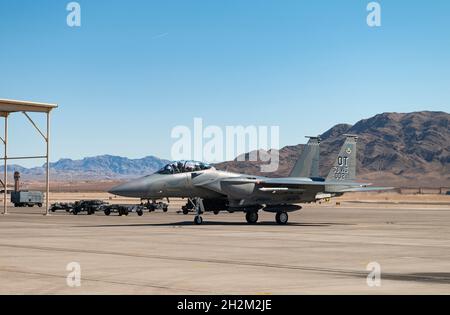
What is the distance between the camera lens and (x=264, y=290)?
1228 centimetres

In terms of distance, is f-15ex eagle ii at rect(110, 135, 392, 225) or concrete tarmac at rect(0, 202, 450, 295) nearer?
concrete tarmac at rect(0, 202, 450, 295)

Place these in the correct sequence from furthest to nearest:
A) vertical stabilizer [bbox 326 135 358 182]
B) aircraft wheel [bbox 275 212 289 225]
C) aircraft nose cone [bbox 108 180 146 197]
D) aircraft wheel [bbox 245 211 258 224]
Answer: vertical stabilizer [bbox 326 135 358 182] < aircraft wheel [bbox 245 211 258 224] < aircraft wheel [bbox 275 212 289 225] < aircraft nose cone [bbox 108 180 146 197]

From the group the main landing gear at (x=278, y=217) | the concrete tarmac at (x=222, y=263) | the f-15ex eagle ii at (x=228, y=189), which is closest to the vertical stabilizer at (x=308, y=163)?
the f-15ex eagle ii at (x=228, y=189)

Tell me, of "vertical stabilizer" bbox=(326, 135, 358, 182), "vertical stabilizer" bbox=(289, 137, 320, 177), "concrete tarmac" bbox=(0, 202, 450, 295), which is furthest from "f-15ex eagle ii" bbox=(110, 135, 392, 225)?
"concrete tarmac" bbox=(0, 202, 450, 295)

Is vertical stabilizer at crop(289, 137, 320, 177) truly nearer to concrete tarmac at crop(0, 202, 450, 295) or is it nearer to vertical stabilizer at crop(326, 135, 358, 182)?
vertical stabilizer at crop(326, 135, 358, 182)

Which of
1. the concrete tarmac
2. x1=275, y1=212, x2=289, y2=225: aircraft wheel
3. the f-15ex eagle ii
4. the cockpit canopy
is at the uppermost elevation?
the cockpit canopy

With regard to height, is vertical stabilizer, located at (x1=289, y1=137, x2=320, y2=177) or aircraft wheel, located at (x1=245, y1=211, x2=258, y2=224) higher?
vertical stabilizer, located at (x1=289, y1=137, x2=320, y2=177)

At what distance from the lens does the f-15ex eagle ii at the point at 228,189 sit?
115 ft

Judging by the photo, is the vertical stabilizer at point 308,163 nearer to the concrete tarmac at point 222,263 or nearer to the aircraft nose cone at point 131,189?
the aircraft nose cone at point 131,189

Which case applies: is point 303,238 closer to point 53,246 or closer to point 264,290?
point 53,246

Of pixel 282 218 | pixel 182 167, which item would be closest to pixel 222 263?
pixel 182 167

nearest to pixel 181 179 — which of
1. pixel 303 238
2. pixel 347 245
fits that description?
pixel 303 238

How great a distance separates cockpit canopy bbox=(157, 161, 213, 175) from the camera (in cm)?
3544

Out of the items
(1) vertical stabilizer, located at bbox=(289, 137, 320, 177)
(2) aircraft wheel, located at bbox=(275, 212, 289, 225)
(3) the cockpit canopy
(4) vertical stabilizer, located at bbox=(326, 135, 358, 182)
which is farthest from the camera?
(4) vertical stabilizer, located at bbox=(326, 135, 358, 182)
